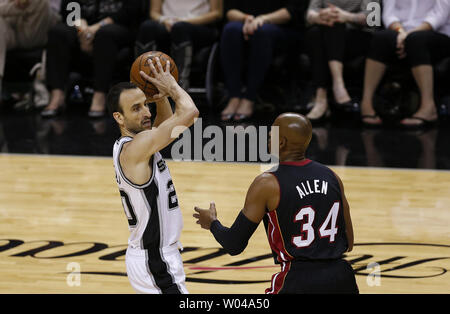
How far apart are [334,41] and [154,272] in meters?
5.01

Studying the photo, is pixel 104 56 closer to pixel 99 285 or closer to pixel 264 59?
pixel 264 59

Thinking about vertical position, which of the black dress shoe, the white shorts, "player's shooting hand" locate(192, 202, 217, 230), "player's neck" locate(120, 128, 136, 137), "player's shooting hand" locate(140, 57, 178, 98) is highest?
"player's shooting hand" locate(140, 57, 178, 98)

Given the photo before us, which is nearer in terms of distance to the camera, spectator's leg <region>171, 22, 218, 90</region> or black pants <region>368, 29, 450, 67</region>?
black pants <region>368, 29, 450, 67</region>

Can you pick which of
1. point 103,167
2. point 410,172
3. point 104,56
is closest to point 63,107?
point 104,56

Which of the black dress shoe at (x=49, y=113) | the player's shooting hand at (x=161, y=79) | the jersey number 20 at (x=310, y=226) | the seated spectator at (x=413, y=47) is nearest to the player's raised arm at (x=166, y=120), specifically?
the player's shooting hand at (x=161, y=79)

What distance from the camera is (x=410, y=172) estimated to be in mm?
6332

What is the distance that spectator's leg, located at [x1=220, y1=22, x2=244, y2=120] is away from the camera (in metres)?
7.93

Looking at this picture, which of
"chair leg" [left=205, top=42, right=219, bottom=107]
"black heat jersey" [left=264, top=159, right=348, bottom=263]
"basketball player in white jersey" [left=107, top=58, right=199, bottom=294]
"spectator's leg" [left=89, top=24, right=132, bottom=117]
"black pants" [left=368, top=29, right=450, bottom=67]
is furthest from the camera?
"chair leg" [left=205, top=42, right=219, bottom=107]

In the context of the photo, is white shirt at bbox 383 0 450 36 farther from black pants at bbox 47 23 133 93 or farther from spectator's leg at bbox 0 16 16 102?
spectator's leg at bbox 0 16 16 102

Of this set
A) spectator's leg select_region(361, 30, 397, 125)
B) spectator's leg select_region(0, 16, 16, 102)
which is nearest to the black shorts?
spectator's leg select_region(361, 30, 397, 125)

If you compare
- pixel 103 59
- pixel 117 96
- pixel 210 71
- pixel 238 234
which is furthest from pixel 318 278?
pixel 103 59

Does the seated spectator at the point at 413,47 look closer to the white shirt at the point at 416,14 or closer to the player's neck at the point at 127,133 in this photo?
the white shirt at the point at 416,14

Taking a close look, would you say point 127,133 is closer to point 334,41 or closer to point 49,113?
point 334,41

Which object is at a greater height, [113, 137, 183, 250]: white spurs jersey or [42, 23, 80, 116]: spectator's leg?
[113, 137, 183, 250]: white spurs jersey
